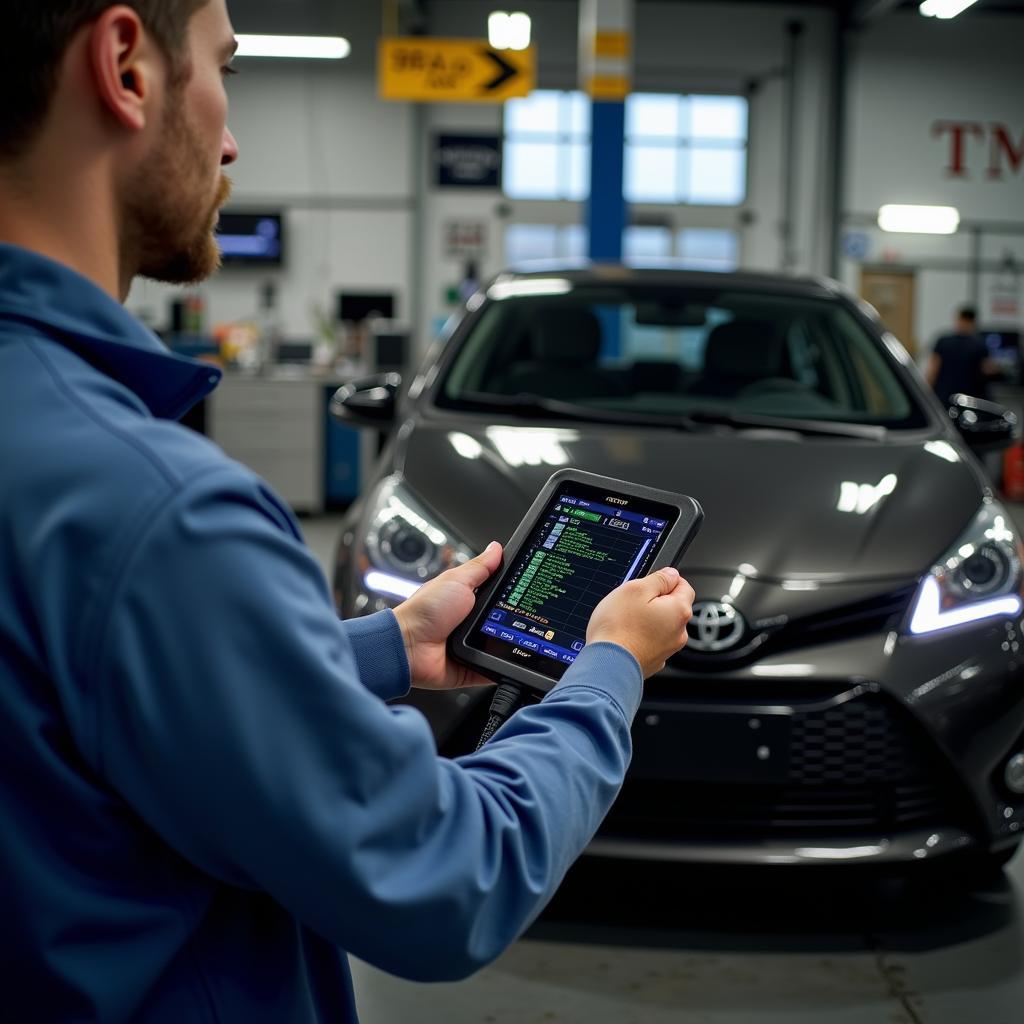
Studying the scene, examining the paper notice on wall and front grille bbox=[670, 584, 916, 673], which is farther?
the paper notice on wall

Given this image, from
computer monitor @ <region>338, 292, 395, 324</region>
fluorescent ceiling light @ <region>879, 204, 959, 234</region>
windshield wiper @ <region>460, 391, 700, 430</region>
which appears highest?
fluorescent ceiling light @ <region>879, 204, 959, 234</region>

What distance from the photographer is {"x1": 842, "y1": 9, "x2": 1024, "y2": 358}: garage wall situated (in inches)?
578

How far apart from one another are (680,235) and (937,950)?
13346 mm

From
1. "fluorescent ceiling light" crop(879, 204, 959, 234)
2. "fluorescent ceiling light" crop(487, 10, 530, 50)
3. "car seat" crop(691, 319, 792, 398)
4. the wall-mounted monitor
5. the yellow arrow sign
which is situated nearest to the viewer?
"car seat" crop(691, 319, 792, 398)

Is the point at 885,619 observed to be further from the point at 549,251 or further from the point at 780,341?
the point at 549,251

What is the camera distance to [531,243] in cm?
1488

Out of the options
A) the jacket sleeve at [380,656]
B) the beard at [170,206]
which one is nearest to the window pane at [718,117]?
the jacket sleeve at [380,656]

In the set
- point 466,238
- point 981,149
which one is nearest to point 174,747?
point 466,238

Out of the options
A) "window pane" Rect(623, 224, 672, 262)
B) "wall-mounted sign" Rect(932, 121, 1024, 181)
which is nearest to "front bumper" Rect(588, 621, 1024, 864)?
"window pane" Rect(623, 224, 672, 262)

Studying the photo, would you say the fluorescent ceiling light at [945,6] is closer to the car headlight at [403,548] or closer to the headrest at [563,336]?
the headrest at [563,336]

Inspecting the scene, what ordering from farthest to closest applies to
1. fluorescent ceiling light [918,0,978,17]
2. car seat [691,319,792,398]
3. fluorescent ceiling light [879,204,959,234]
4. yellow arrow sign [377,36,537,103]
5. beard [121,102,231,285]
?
1. fluorescent ceiling light [879,204,959,234]
2. yellow arrow sign [377,36,537,103]
3. fluorescent ceiling light [918,0,978,17]
4. car seat [691,319,792,398]
5. beard [121,102,231,285]

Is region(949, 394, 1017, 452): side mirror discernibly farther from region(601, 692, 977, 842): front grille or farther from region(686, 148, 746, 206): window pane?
region(686, 148, 746, 206): window pane

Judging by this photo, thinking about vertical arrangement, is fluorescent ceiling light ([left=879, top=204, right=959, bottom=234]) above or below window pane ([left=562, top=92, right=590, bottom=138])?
below

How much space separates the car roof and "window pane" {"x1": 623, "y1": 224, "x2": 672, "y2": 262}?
11773 mm
